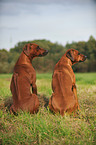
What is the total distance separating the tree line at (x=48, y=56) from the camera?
40.5 feet

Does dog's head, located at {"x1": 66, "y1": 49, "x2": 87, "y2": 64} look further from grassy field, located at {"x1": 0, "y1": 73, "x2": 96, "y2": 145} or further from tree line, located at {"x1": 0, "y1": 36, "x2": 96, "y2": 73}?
tree line, located at {"x1": 0, "y1": 36, "x2": 96, "y2": 73}

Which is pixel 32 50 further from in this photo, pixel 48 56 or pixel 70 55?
pixel 48 56

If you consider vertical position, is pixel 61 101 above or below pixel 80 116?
above

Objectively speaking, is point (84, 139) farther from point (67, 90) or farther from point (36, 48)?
point (36, 48)

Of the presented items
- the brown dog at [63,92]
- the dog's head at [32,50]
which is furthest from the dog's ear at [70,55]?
the dog's head at [32,50]

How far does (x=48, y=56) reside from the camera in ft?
48.4

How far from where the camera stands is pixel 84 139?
3.14 m

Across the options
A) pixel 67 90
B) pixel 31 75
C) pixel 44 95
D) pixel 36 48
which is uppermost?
pixel 36 48

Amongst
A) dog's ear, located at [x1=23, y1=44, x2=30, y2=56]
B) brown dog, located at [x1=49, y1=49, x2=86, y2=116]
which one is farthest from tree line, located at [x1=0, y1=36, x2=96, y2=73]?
brown dog, located at [x1=49, y1=49, x2=86, y2=116]

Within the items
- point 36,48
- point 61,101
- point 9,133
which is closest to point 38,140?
point 9,133

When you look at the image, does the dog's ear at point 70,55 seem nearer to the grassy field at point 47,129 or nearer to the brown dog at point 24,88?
the brown dog at point 24,88

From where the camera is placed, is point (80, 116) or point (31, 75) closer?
point (80, 116)

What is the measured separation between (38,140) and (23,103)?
120cm

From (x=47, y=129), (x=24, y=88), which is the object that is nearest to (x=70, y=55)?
(x=24, y=88)
